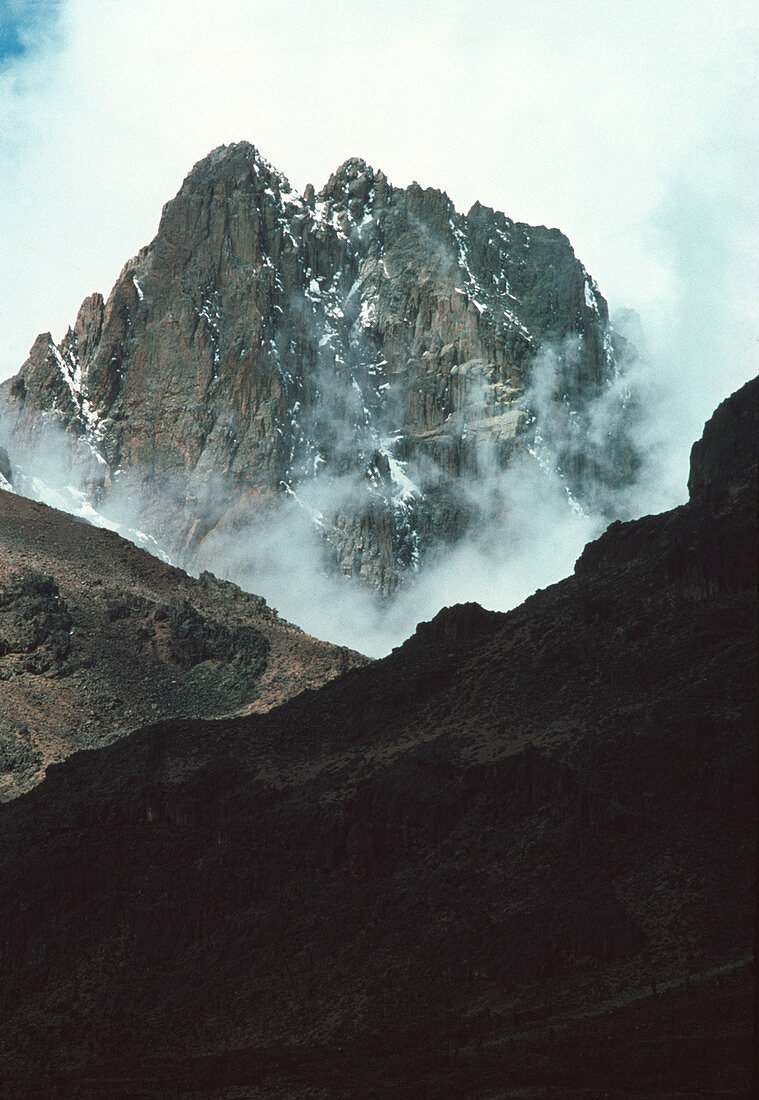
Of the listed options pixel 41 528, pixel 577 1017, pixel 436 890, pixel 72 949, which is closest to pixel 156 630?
pixel 41 528

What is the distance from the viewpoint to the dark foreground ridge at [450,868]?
54969mm

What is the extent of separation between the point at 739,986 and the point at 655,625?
3129 centimetres

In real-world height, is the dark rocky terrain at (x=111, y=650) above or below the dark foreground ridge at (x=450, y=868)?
above

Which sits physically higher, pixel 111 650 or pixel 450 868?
pixel 111 650

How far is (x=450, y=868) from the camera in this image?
71188mm

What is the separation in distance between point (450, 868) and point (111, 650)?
3379 inches

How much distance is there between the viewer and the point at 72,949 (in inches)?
3004

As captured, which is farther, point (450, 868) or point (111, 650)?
point (111, 650)

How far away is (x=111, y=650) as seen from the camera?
15112 centimetres

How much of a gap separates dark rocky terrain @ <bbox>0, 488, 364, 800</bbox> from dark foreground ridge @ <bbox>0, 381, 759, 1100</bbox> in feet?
120

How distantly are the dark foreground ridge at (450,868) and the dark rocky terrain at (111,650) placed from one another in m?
36.5

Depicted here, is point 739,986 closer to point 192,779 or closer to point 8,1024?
point 8,1024

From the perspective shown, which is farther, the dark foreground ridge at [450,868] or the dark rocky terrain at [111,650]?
the dark rocky terrain at [111,650]

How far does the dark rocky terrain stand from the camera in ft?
440
